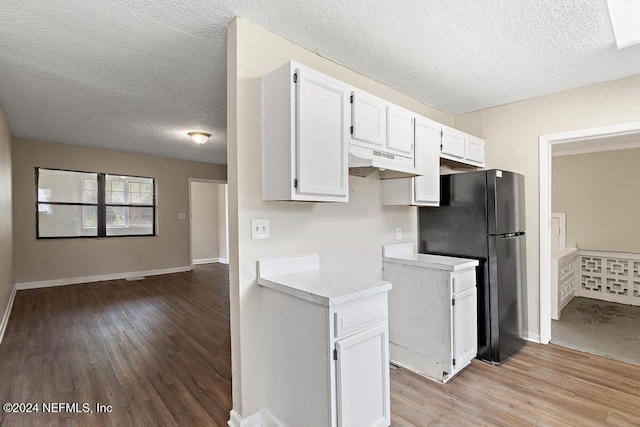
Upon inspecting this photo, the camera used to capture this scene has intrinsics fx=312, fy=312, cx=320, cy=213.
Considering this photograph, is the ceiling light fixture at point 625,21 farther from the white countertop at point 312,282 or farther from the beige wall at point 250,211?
the white countertop at point 312,282

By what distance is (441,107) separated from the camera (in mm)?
3475

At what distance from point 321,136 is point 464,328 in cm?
188

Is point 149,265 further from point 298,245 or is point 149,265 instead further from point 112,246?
point 298,245

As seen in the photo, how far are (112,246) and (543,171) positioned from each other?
6.87 m

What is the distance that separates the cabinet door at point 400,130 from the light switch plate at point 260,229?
1086mm

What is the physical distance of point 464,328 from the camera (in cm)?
247

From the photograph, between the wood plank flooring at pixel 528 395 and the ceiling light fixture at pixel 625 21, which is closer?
the ceiling light fixture at pixel 625 21

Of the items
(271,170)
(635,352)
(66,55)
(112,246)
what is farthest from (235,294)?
(112,246)

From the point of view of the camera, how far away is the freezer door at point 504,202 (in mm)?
2594

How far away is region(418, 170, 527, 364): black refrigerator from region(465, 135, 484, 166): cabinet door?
1.59 ft

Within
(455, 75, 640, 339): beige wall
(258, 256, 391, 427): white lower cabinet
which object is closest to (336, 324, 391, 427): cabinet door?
(258, 256, 391, 427): white lower cabinet

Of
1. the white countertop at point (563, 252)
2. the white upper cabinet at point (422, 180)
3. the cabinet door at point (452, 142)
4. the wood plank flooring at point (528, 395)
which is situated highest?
the cabinet door at point (452, 142)

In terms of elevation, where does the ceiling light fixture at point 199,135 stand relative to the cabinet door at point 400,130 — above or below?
above

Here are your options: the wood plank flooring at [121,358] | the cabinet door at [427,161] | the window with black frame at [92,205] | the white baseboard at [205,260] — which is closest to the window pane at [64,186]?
the window with black frame at [92,205]
